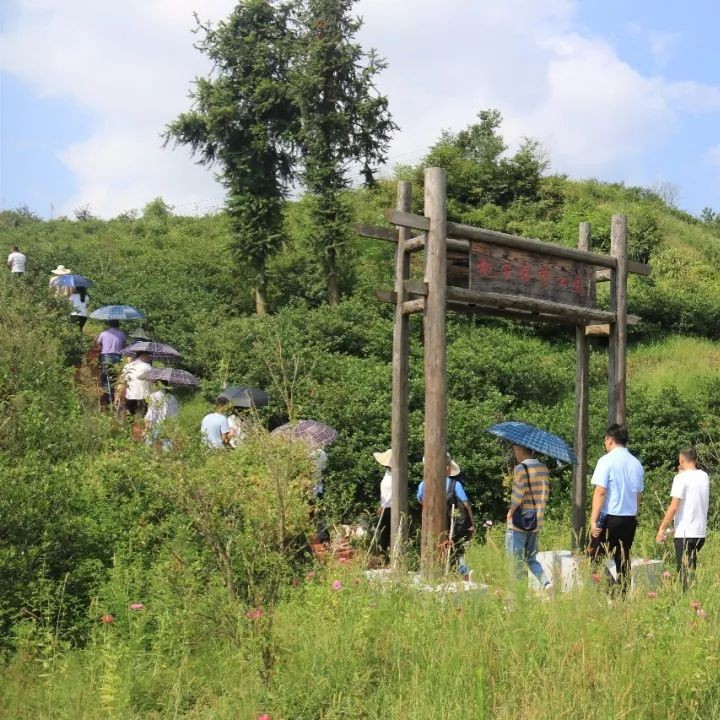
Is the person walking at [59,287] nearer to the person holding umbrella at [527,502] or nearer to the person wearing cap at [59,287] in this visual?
the person wearing cap at [59,287]

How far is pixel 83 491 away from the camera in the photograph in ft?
24.6

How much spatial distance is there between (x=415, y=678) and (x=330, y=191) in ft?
58.4

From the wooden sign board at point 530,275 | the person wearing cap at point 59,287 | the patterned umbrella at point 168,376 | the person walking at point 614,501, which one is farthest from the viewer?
the person wearing cap at point 59,287

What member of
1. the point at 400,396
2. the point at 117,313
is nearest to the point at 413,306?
the point at 400,396

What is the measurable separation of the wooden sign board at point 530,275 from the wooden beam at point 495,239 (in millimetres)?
51

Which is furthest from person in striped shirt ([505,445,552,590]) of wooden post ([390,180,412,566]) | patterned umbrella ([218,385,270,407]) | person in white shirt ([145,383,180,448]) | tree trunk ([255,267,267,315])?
tree trunk ([255,267,267,315])

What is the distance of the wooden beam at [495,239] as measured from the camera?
7.66 metres

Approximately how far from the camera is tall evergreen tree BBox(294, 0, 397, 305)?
2103 cm

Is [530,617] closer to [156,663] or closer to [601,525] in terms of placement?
[156,663]

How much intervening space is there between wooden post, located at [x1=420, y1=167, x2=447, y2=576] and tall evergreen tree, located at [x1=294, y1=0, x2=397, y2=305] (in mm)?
13333

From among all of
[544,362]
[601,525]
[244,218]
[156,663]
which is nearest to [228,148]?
[244,218]

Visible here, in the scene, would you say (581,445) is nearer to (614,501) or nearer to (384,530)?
(614,501)

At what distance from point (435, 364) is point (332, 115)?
47.9 feet

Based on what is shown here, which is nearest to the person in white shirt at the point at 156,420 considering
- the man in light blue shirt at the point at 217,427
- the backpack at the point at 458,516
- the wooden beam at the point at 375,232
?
the man in light blue shirt at the point at 217,427
